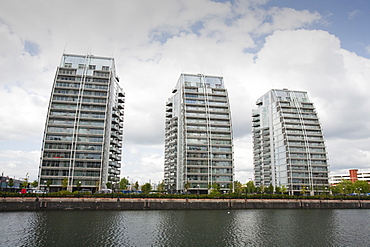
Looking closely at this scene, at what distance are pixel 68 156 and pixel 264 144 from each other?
10813 centimetres

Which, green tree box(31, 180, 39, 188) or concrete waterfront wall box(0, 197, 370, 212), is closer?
concrete waterfront wall box(0, 197, 370, 212)

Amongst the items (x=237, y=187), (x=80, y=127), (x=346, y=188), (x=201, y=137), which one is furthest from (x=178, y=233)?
(x=346, y=188)

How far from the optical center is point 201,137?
131625 millimetres

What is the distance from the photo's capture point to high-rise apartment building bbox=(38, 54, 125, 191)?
366 ft

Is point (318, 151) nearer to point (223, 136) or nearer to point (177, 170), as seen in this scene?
point (223, 136)

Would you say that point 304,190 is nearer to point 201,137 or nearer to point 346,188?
point 346,188

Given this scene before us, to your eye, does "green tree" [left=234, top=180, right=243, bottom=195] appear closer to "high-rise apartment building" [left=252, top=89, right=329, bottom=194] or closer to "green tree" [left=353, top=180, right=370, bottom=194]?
"high-rise apartment building" [left=252, top=89, right=329, bottom=194]

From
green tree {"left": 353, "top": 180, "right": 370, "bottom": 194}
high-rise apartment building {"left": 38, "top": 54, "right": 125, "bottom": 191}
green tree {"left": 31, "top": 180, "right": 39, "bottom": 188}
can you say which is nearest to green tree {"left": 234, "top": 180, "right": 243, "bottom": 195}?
high-rise apartment building {"left": 38, "top": 54, "right": 125, "bottom": 191}

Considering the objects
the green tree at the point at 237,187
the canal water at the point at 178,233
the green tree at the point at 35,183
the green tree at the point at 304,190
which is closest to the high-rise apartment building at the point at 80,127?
the green tree at the point at 35,183

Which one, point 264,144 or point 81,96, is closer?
point 81,96

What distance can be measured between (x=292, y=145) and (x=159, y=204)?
91518 mm

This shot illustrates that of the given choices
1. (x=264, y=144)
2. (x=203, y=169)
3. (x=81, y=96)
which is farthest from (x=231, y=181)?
(x=81, y=96)

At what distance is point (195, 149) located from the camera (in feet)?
427

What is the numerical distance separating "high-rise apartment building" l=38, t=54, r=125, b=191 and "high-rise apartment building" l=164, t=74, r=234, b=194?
103 feet
